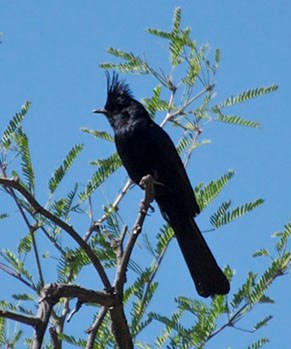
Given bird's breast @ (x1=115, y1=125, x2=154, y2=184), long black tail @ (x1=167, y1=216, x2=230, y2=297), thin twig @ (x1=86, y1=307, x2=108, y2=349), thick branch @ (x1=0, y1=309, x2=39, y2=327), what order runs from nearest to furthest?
thick branch @ (x1=0, y1=309, x2=39, y2=327) → thin twig @ (x1=86, y1=307, x2=108, y2=349) → long black tail @ (x1=167, y1=216, x2=230, y2=297) → bird's breast @ (x1=115, y1=125, x2=154, y2=184)

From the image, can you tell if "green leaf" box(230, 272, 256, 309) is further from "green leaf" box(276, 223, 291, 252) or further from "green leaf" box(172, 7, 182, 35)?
"green leaf" box(172, 7, 182, 35)

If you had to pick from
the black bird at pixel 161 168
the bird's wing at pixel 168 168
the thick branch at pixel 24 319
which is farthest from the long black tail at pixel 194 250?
the thick branch at pixel 24 319

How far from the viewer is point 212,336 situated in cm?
347

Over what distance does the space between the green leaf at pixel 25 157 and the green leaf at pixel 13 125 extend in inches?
1.0

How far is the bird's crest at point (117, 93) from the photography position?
5258 millimetres

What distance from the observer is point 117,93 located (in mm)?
5289

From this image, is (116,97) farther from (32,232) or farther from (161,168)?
(32,232)

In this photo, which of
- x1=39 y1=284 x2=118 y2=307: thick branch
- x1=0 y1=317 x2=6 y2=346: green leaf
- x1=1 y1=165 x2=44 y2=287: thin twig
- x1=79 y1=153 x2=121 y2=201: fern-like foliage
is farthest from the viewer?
x1=79 y1=153 x2=121 y2=201: fern-like foliage

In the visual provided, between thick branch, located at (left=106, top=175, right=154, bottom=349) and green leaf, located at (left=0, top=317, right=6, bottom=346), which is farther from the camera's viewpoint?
green leaf, located at (left=0, top=317, right=6, bottom=346)

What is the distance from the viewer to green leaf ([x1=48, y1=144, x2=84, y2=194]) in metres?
3.84

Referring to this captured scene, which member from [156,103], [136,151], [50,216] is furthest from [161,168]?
[50,216]

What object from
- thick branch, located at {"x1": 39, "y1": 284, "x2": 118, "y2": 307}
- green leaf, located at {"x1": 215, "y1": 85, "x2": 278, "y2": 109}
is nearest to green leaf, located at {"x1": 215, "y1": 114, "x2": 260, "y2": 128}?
green leaf, located at {"x1": 215, "y1": 85, "x2": 278, "y2": 109}

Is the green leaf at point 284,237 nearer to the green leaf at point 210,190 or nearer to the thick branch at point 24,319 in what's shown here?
the green leaf at point 210,190

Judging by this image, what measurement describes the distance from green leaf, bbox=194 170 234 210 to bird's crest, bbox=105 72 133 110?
112 centimetres
